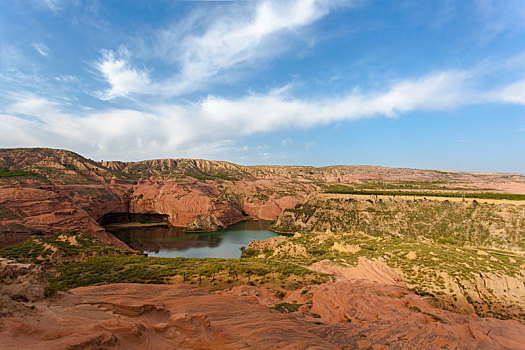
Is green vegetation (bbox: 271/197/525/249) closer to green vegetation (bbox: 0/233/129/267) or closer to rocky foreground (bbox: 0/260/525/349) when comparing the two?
rocky foreground (bbox: 0/260/525/349)

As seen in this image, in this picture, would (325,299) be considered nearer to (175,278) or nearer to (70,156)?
(175,278)

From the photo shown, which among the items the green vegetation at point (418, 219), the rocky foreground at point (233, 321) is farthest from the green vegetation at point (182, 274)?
the green vegetation at point (418, 219)

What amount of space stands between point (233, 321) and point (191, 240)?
52105 mm

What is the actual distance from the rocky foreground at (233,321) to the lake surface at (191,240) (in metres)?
33.1

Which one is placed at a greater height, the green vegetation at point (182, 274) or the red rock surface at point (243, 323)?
the red rock surface at point (243, 323)

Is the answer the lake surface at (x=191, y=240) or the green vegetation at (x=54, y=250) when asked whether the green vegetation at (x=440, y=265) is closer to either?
the lake surface at (x=191, y=240)

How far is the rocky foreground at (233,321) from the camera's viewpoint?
6422 mm

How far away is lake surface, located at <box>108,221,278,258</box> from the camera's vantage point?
156ft

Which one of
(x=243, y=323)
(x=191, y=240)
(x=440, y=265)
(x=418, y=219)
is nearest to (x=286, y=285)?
(x=243, y=323)

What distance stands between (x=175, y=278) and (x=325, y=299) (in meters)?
12.4

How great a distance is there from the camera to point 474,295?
1988cm

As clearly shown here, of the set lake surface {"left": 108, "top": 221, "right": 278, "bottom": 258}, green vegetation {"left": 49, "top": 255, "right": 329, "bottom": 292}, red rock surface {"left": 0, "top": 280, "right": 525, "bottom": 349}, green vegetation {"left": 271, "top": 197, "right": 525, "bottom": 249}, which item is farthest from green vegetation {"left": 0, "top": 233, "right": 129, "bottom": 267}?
green vegetation {"left": 271, "top": 197, "right": 525, "bottom": 249}

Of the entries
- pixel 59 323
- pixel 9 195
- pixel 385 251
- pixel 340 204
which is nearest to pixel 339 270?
pixel 385 251

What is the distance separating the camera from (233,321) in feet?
33.7
